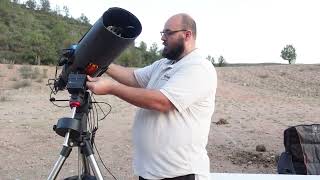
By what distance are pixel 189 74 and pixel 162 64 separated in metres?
0.37

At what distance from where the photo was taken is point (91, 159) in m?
2.54

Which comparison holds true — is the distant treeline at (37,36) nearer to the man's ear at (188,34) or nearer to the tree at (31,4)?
the tree at (31,4)

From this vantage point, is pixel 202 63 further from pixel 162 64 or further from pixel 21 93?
pixel 21 93

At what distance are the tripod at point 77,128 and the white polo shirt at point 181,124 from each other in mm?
292

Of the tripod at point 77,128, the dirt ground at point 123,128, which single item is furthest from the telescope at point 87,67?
the dirt ground at point 123,128

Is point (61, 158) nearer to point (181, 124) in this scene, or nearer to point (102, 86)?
point (102, 86)

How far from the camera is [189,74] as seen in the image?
8.30 ft

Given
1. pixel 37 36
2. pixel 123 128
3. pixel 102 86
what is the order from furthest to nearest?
pixel 37 36 < pixel 123 128 < pixel 102 86

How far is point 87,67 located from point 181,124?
0.56m

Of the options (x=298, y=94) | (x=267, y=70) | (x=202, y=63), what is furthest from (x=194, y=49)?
(x=267, y=70)

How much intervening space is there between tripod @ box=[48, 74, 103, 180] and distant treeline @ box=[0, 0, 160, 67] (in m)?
18.2

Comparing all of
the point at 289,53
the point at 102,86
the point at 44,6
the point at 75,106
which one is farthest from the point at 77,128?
the point at 44,6

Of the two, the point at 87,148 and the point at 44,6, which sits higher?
the point at 44,6

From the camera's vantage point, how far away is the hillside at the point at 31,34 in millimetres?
29894
